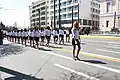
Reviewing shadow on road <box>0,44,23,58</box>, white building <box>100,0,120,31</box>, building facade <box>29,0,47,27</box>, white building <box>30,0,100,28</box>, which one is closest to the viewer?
shadow on road <box>0,44,23,58</box>

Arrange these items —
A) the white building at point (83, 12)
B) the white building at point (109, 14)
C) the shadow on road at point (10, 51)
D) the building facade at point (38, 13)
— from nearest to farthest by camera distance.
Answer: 1. the shadow on road at point (10, 51)
2. the white building at point (109, 14)
3. the white building at point (83, 12)
4. the building facade at point (38, 13)

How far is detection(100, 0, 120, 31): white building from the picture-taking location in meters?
53.8

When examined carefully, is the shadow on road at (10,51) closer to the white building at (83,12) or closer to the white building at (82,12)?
the white building at (83,12)

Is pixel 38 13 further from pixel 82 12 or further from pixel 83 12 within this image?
pixel 82 12

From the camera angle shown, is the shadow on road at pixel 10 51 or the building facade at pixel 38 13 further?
the building facade at pixel 38 13

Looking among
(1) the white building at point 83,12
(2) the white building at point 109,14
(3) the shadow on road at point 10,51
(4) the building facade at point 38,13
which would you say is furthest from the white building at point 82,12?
(3) the shadow on road at point 10,51

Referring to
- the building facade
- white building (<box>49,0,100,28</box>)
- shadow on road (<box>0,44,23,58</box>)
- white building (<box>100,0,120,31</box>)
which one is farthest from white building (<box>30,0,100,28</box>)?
shadow on road (<box>0,44,23,58</box>)

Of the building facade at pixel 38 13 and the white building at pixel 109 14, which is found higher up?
the building facade at pixel 38 13

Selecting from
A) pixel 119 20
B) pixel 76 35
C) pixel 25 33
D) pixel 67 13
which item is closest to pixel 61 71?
pixel 76 35

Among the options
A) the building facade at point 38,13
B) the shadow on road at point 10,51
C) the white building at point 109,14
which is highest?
the building facade at point 38,13

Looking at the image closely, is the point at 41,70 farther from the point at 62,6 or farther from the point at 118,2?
the point at 62,6

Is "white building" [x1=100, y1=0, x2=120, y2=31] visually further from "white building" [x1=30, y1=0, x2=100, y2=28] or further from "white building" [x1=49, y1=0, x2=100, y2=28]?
"white building" [x1=49, y1=0, x2=100, y2=28]

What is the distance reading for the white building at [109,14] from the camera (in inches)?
2120

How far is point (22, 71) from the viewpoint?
377 inches
